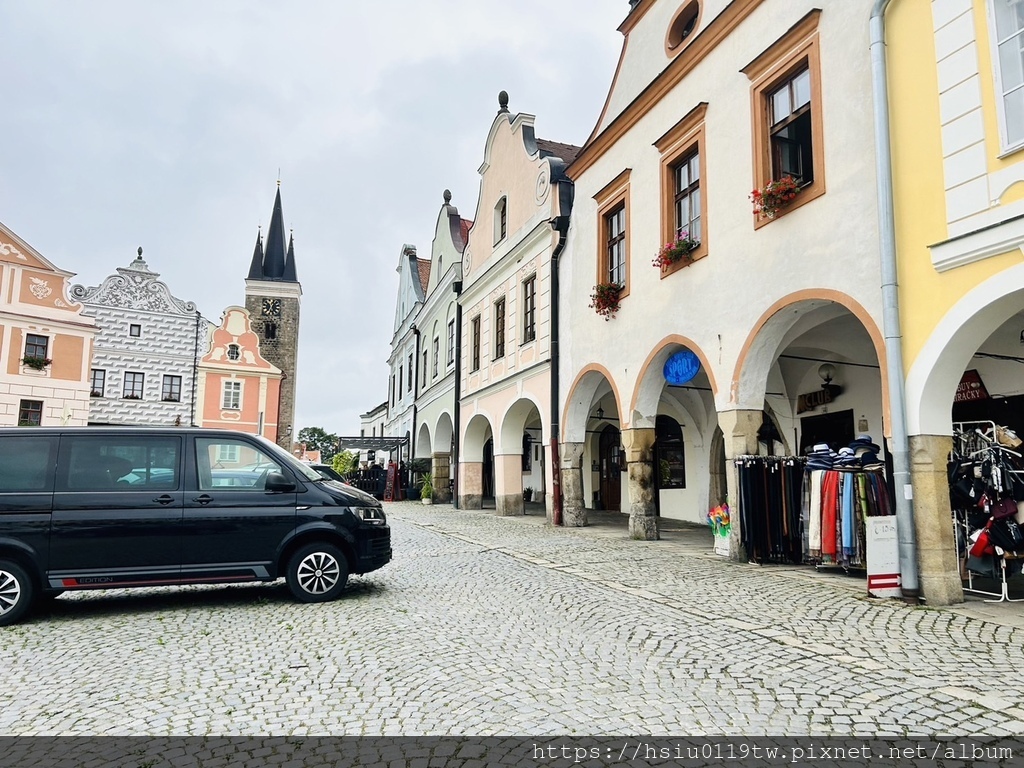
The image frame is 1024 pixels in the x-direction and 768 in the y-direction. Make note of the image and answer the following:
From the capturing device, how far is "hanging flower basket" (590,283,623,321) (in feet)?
46.0

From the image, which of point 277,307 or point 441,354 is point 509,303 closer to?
point 441,354

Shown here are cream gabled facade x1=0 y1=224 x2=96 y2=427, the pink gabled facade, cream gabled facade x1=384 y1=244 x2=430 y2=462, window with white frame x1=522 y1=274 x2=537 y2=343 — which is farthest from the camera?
the pink gabled facade

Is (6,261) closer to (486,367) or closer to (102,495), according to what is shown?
(486,367)

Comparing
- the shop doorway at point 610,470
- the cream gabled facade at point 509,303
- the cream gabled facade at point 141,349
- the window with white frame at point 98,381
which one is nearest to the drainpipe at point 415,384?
the cream gabled facade at point 509,303

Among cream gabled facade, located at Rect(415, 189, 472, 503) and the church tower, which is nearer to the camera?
cream gabled facade, located at Rect(415, 189, 472, 503)

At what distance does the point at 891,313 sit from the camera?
25.0 ft

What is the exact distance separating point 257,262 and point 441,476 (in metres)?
46.9

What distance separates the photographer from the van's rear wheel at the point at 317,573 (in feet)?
24.1

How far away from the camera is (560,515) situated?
16156mm

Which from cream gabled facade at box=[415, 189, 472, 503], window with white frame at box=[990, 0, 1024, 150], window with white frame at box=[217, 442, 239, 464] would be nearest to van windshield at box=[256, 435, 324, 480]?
window with white frame at box=[217, 442, 239, 464]

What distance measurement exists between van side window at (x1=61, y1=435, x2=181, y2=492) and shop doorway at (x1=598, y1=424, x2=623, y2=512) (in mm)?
16421

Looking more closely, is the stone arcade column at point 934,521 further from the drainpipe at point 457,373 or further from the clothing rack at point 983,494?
the drainpipe at point 457,373

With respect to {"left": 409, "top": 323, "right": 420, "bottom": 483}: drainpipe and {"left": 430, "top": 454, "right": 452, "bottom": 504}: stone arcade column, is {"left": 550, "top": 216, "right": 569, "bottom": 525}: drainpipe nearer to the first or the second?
{"left": 430, "top": 454, "right": 452, "bottom": 504}: stone arcade column

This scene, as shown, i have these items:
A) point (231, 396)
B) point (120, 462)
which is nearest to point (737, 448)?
point (120, 462)
